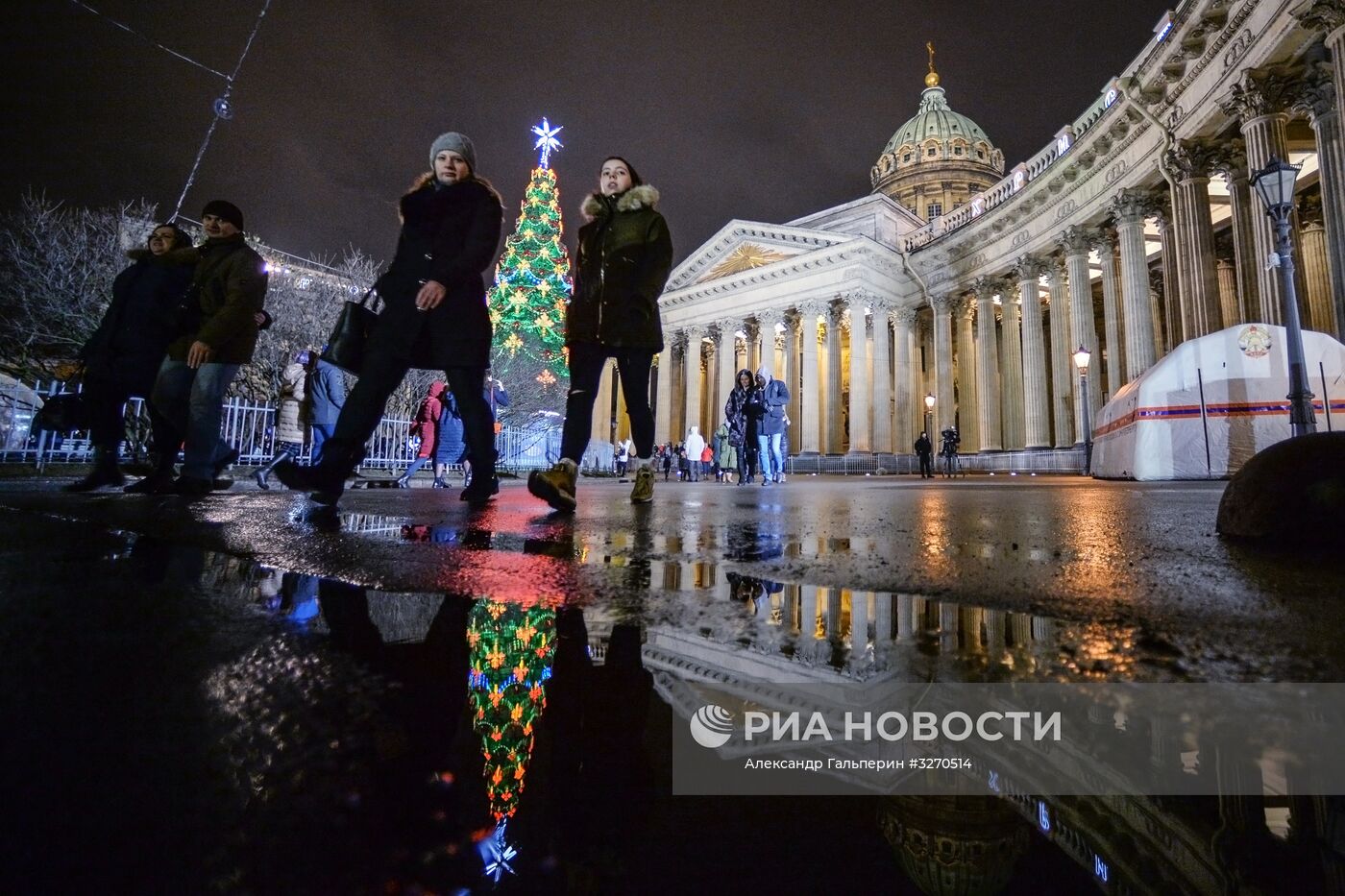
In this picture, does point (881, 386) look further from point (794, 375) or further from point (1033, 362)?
point (794, 375)

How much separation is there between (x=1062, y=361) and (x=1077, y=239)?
389 cm

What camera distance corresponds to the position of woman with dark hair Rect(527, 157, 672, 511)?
137 inches

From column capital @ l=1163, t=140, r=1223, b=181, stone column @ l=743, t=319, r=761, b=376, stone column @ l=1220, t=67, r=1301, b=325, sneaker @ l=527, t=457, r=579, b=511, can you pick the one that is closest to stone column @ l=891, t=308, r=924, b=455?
stone column @ l=743, t=319, r=761, b=376

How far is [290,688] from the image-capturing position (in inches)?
19.2

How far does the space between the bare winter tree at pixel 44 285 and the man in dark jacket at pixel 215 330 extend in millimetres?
18566

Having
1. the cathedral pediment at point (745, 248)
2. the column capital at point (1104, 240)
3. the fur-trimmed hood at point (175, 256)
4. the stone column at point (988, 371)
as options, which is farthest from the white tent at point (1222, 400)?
the cathedral pediment at point (745, 248)

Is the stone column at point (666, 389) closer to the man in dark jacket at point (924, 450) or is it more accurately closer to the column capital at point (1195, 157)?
the man in dark jacket at point (924, 450)

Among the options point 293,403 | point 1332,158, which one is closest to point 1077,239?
point 1332,158

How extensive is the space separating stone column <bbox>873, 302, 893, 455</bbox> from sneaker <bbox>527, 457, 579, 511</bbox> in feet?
85.3

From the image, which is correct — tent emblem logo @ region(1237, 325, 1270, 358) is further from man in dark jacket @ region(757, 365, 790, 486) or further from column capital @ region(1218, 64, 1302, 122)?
man in dark jacket @ region(757, 365, 790, 486)

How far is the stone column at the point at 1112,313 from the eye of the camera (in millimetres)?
18312

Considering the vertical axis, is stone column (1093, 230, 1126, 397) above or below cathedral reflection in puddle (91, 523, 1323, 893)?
above

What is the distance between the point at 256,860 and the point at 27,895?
3.0 inches

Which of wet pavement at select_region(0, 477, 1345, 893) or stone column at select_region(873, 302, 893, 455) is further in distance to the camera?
stone column at select_region(873, 302, 893, 455)
